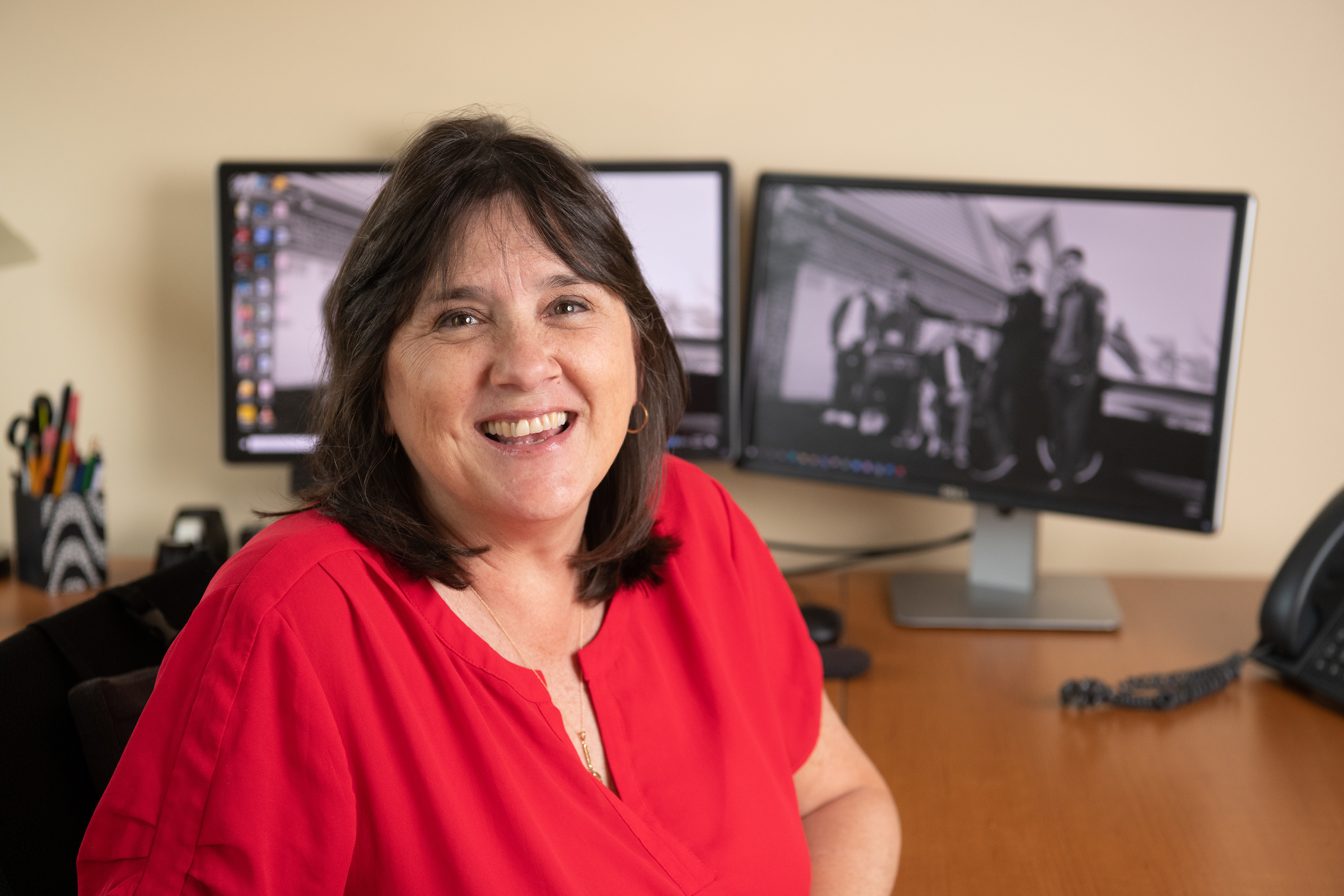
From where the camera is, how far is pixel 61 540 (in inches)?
61.3

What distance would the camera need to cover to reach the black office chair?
2.80ft

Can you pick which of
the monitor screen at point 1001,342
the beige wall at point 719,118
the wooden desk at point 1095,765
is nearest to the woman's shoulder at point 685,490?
the wooden desk at point 1095,765

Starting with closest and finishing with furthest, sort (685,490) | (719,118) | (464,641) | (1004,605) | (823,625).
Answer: (464,641) → (685,490) → (823,625) → (1004,605) → (719,118)

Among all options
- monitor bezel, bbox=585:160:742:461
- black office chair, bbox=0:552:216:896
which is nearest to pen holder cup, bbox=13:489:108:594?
black office chair, bbox=0:552:216:896

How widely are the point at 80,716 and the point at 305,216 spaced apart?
921mm

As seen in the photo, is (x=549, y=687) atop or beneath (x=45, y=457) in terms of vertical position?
beneath

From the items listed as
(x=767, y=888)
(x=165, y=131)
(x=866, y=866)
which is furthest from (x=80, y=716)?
(x=165, y=131)

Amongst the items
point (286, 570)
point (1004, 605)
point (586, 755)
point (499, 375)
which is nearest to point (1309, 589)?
point (1004, 605)

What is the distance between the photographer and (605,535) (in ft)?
3.65

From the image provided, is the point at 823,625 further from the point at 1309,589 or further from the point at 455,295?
the point at 455,295

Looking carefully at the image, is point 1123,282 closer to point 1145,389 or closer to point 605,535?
point 1145,389

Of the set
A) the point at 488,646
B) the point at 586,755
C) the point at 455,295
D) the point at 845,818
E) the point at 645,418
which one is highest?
the point at 455,295

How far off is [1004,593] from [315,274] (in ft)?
3.77

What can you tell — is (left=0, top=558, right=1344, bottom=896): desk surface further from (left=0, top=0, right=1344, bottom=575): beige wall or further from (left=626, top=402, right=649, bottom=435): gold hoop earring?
(left=626, top=402, right=649, bottom=435): gold hoop earring
